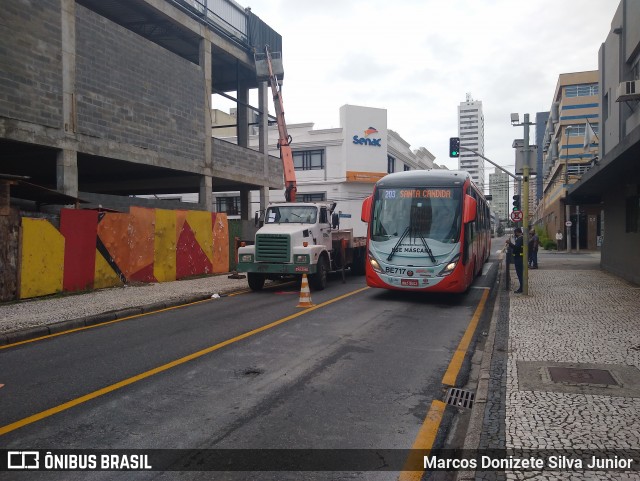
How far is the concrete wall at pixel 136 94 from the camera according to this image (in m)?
15.2

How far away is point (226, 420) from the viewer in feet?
15.4

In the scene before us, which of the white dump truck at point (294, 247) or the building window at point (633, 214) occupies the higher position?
the building window at point (633, 214)

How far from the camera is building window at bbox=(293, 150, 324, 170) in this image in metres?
45.8

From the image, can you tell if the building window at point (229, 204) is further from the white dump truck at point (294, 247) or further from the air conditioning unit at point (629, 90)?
the air conditioning unit at point (629, 90)

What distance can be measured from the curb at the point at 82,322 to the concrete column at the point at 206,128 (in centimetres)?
896

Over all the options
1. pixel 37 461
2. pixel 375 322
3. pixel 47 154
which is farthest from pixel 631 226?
pixel 47 154

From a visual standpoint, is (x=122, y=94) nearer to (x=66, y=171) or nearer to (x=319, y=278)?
(x=66, y=171)

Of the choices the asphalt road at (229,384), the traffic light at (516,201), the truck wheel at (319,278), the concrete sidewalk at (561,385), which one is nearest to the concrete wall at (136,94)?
the truck wheel at (319,278)

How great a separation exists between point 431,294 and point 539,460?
10347 millimetres

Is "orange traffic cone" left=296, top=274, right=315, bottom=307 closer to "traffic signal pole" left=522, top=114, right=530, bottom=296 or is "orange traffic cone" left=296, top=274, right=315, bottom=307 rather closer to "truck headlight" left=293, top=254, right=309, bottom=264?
"truck headlight" left=293, top=254, right=309, bottom=264

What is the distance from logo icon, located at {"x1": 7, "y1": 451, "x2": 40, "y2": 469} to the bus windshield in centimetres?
934

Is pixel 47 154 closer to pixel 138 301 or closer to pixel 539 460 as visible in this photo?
pixel 138 301

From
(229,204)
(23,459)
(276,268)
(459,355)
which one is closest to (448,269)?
(459,355)

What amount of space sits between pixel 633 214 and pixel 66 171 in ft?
58.9
